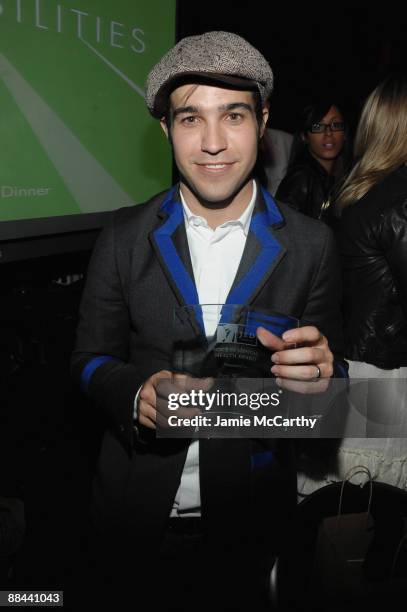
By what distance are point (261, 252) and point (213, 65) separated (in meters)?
0.38

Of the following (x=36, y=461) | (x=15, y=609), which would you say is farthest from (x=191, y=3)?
(x=15, y=609)

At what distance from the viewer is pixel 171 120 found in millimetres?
1247

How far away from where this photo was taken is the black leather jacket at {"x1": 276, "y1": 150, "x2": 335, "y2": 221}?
328 cm

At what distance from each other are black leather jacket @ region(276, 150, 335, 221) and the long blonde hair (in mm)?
1358

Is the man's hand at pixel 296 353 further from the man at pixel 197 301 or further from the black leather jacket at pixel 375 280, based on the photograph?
the black leather jacket at pixel 375 280

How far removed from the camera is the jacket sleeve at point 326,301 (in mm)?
1289

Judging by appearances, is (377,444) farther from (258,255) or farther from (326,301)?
(258,255)

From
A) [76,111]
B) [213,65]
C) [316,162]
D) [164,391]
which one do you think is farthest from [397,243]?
[316,162]

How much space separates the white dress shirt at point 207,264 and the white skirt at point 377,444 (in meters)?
0.46

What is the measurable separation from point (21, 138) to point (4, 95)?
0.18m

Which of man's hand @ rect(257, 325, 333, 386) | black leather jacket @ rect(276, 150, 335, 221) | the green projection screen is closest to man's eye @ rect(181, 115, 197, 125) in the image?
man's hand @ rect(257, 325, 333, 386)

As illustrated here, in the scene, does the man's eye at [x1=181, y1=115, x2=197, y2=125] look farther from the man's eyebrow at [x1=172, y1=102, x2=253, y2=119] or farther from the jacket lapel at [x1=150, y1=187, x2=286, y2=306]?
the jacket lapel at [x1=150, y1=187, x2=286, y2=306]

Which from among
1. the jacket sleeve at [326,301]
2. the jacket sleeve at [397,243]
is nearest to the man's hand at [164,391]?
the jacket sleeve at [326,301]

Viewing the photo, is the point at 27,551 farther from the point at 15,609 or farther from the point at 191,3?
the point at 191,3
